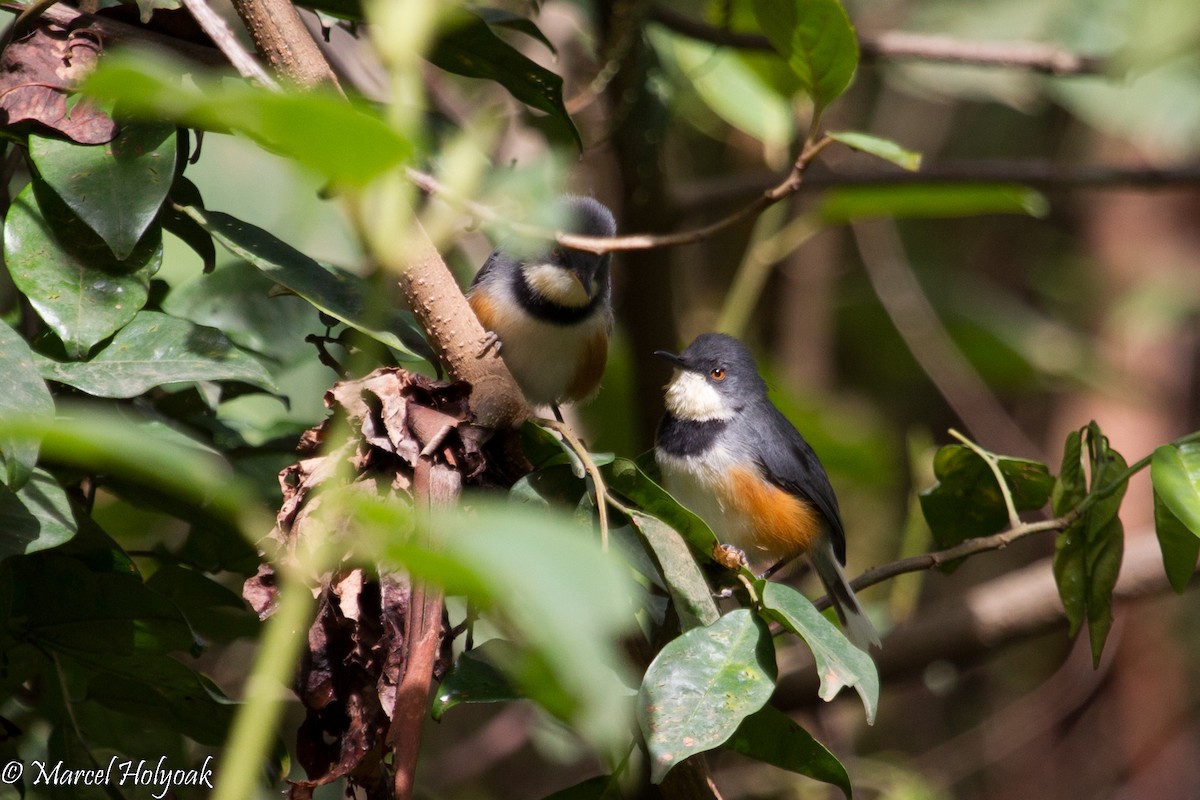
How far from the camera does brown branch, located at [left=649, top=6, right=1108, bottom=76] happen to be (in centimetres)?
333

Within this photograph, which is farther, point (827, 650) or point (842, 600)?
point (842, 600)

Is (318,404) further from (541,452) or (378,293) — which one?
(378,293)

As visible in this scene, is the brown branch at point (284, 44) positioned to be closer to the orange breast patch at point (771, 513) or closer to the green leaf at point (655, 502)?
the green leaf at point (655, 502)

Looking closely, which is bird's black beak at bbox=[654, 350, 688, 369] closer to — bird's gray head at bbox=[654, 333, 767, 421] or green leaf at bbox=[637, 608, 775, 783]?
bird's gray head at bbox=[654, 333, 767, 421]

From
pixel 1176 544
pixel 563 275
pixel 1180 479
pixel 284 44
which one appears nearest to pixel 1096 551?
pixel 1176 544

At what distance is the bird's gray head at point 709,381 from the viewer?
3.43 meters

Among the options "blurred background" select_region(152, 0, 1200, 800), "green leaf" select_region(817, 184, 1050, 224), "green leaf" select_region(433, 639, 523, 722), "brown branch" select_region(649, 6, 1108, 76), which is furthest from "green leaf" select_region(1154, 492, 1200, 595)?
"green leaf" select_region(817, 184, 1050, 224)

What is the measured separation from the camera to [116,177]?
1602 mm

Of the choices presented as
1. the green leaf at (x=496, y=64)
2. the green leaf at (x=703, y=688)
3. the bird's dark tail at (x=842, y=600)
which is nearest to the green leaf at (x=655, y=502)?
the green leaf at (x=703, y=688)

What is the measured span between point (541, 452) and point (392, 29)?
4.14ft

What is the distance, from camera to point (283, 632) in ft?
2.09

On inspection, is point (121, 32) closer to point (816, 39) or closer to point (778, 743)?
point (816, 39)

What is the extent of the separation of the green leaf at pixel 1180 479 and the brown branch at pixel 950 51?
191 centimetres

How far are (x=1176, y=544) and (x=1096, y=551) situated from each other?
0.14 metres
